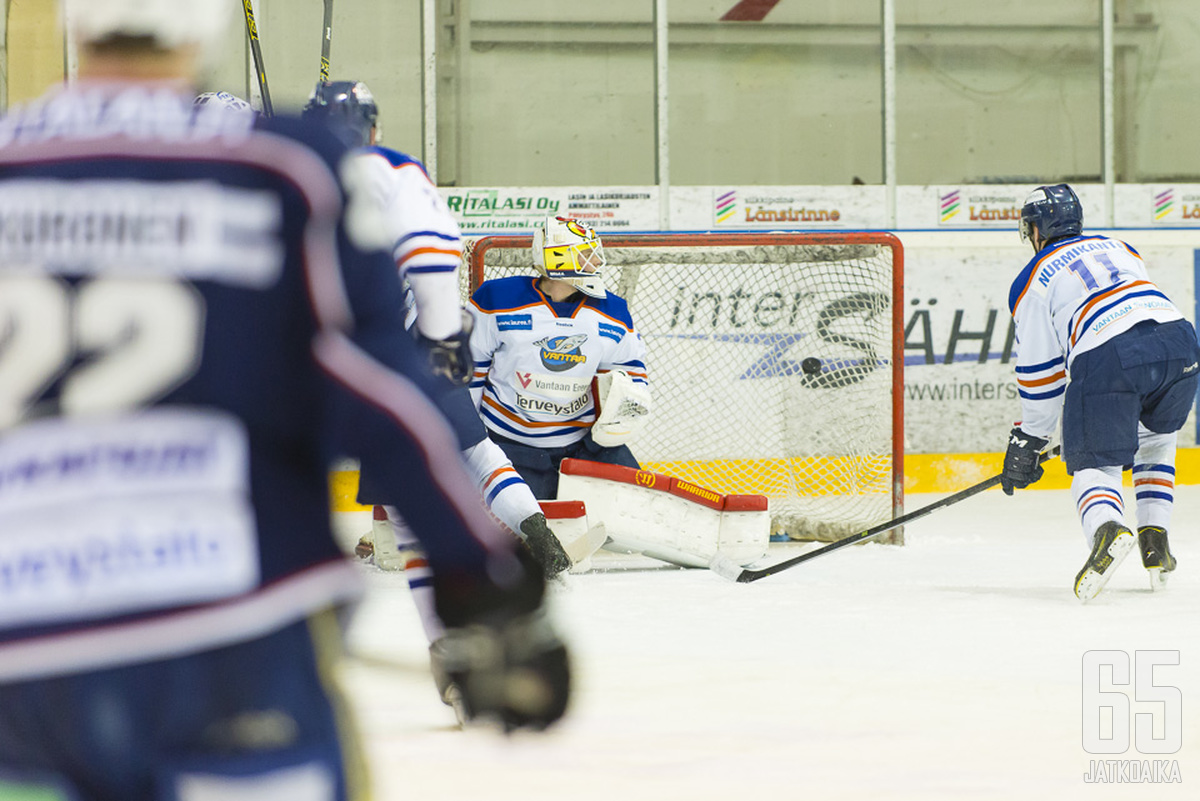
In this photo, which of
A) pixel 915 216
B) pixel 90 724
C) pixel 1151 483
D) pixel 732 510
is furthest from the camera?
pixel 915 216

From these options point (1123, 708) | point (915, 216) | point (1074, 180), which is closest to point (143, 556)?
point (1123, 708)

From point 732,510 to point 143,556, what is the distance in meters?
3.84

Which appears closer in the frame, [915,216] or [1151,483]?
[1151,483]

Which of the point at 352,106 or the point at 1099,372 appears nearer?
the point at 352,106

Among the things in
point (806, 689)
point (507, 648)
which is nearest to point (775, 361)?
point (806, 689)

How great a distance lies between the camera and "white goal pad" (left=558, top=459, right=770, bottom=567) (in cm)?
441

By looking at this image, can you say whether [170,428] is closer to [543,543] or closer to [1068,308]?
[543,543]

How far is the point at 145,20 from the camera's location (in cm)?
79

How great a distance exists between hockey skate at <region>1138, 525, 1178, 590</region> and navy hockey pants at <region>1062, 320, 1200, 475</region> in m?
0.21

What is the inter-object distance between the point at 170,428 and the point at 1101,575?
10.6 ft

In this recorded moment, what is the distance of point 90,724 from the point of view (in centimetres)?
74

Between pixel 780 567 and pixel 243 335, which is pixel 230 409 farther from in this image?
pixel 780 567

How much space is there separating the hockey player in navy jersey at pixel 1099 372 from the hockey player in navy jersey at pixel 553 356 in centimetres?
117

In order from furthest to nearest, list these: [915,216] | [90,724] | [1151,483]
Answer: [915,216], [1151,483], [90,724]
